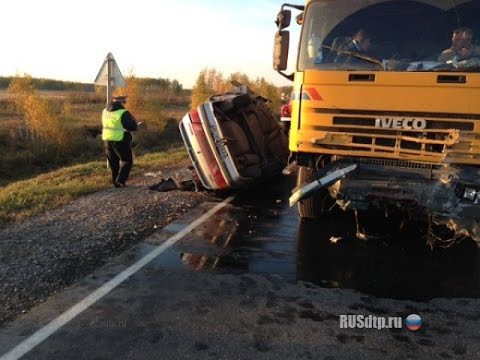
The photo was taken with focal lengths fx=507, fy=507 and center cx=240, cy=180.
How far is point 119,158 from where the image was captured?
969 cm

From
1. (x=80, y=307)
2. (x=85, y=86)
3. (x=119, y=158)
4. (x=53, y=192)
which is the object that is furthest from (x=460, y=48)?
(x=85, y=86)

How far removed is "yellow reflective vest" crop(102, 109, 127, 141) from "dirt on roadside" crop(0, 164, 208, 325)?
999mm

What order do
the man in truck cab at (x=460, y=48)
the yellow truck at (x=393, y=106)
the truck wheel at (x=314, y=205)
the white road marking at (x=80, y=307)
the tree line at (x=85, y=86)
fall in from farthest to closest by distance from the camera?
the tree line at (x=85, y=86) → the truck wheel at (x=314, y=205) → the man in truck cab at (x=460, y=48) → the yellow truck at (x=393, y=106) → the white road marking at (x=80, y=307)

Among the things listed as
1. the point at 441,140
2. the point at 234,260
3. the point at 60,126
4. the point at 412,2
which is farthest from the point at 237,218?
the point at 60,126

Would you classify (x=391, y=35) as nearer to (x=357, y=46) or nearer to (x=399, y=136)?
(x=357, y=46)

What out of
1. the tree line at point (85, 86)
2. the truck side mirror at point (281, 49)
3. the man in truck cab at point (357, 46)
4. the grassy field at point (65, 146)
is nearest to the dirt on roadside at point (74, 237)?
the truck side mirror at point (281, 49)

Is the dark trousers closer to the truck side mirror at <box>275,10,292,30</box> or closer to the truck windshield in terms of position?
the truck side mirror at <box>275,10,292,30</box>

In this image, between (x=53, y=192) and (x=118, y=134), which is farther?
(x=118, y=134)

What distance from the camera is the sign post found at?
1089cm

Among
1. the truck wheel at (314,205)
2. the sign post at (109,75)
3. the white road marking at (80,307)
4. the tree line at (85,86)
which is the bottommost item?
the white road marking at (80,307)

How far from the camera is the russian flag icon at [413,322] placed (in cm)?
397

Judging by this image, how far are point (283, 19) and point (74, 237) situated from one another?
12.6 feet

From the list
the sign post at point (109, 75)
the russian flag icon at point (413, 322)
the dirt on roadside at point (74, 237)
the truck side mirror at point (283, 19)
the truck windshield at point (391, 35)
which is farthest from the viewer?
the sign post at point (109, 75)

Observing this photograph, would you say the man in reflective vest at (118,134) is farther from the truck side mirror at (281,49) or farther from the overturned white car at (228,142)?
the truck side mirror at (281,49)
